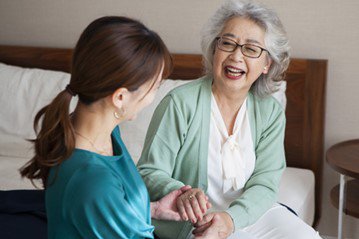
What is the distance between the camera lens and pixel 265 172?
206 cm

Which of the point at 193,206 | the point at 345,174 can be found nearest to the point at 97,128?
the point at 193,206

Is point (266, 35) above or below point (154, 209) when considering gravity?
above

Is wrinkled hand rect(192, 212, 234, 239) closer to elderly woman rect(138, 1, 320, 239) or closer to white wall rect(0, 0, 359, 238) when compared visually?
elderly woman rect(138, 1, 320, 239)

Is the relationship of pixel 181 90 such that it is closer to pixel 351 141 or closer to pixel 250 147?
pixel 250 147

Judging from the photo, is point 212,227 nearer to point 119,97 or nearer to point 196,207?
point 196,207

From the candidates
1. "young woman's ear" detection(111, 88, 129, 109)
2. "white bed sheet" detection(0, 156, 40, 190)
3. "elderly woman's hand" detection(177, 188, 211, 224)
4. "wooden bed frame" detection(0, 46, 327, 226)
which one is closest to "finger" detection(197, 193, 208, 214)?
"elderly woman's hand" detection(177, 188, 211, 224)

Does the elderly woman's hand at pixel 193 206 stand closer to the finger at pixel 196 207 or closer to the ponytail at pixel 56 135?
the finger at pixel 196 207

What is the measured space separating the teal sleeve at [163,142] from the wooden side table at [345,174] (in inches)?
30.2

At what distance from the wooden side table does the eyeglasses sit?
673 mm

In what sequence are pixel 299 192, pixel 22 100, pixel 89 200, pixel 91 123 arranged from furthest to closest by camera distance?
1. pixel 22 100
2. pixel 299 192
3. pixel 91 123
4. pixel 89 200

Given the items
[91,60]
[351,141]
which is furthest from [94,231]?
[351,141]

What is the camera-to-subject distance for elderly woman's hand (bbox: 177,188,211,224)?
1.67m

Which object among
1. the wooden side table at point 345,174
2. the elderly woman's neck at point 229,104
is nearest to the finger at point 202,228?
the elderly woman's neck at point 229,104

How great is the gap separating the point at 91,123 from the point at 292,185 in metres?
1.39
